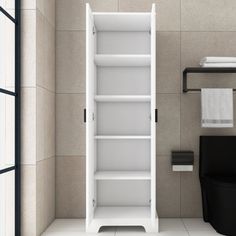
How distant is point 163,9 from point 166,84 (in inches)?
25.0

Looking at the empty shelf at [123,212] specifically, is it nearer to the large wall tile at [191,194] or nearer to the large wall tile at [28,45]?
the large wall tile at [191,194]

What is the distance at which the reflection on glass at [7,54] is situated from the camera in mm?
2295

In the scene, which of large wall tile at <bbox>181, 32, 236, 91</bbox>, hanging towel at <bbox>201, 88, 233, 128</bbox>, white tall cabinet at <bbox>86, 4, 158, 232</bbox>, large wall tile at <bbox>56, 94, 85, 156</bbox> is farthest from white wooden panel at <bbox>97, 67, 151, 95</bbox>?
hanging towel at <bbox>201, 88, 233, 128</bbox>

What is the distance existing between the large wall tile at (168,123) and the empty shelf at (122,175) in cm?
28

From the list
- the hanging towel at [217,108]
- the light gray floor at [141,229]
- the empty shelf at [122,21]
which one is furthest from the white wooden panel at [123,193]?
the empty shelf at [122,21]

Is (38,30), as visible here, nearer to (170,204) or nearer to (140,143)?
(140,143)

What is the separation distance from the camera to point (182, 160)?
2703mm

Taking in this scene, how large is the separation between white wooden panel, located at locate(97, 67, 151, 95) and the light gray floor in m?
1.08

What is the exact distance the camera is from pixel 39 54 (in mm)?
2432

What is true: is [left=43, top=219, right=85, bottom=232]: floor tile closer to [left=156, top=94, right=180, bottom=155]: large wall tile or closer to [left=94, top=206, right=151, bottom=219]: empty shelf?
[left=94, top=206, right=151, bottom=219]: empty shelf

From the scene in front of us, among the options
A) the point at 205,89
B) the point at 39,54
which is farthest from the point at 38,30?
the point at 205,89

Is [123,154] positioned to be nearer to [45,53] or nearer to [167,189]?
Result: [167,189]

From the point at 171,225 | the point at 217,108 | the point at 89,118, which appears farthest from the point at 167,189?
the point at 89,118

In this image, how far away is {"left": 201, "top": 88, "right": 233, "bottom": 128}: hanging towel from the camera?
267 cm
